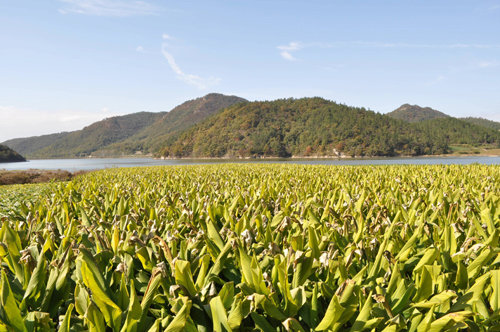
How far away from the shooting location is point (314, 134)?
16000 centimetres

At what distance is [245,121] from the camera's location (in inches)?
7047

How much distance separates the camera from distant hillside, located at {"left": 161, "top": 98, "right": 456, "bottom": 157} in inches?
5674

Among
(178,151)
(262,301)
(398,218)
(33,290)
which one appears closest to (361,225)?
(398,218)

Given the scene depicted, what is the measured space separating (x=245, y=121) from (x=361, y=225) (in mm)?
178861

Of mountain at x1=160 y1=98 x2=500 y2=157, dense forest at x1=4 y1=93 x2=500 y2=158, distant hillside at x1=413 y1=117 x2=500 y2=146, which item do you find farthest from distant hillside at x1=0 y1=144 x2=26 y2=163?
distant hillside at x1=413 y1=117 x2=500 y2=146

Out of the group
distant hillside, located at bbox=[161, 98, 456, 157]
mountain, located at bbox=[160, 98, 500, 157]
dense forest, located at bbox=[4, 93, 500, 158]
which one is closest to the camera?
distant hillside, located at bbox=[161, 98, 456, 157]

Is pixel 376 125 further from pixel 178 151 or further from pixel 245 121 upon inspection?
pixel 178 151

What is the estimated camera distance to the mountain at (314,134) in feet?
475

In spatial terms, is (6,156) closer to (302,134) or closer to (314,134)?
(302,134)

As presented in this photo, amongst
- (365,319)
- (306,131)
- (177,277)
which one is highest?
(306,131)

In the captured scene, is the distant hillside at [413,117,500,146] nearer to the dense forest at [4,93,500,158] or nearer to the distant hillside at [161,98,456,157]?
the dense forest at [4,93,500,158]

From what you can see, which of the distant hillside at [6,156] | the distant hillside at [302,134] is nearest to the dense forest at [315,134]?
the distant hillside at [302,134]

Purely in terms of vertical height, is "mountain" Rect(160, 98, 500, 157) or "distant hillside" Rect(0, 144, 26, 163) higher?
"mountain" Rect(160, 98, 500, 157)

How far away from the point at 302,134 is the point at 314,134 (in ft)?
22.0
